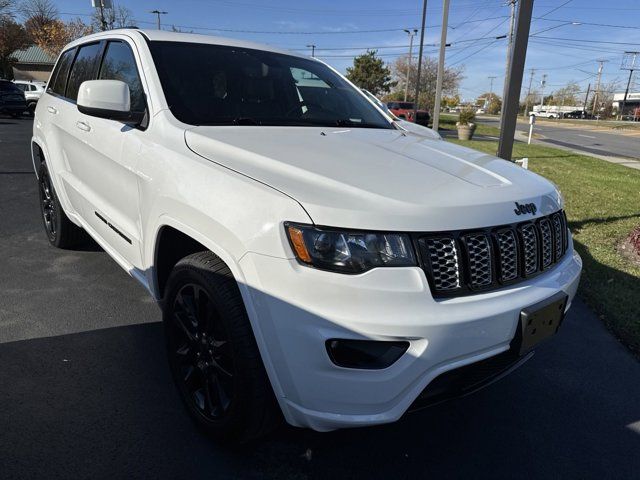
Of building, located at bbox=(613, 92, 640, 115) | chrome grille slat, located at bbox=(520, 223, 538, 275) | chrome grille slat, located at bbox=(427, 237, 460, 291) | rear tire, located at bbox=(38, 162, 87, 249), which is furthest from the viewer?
building, located at bbox=(613, 92, 640, 115)

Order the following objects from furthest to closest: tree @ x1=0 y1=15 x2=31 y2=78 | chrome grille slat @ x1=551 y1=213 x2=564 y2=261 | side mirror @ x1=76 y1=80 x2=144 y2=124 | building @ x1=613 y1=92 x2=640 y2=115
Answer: building @ x1=613 y1=92 x2=640 y2=115
tree @ x1=0 y1=15 x2=31 y2=78
side mirror @ x1=76 y1=80 x2=144 y2=124
chrome grille slat @ x1=551 y1=213 x2=564 y2=261

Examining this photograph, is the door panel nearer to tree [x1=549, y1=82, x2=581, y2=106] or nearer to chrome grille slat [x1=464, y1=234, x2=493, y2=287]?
chrome grille slat [x1=464, y1=234, x2=493, y2=287]

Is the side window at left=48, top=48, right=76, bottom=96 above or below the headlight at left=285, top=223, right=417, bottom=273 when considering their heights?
above

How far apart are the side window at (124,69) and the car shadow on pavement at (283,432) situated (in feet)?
5.03

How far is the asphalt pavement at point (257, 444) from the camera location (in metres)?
2.23

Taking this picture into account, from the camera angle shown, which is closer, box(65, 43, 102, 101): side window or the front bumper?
the front bumper

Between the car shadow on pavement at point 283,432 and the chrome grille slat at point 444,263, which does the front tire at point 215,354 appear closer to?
the car shadow on pavement at point 283,432

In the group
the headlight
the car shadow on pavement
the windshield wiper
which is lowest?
the car shadow on pavement

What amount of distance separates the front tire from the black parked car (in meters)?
26.5

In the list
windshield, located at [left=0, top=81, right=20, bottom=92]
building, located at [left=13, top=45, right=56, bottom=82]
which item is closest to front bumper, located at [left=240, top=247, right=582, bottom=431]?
windshield, located at [left=0, top=81, right=20, bottom=92]

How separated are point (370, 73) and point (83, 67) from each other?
190 feet

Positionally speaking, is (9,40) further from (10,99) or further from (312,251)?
(312,251)

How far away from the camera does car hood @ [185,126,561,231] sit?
5.90ft

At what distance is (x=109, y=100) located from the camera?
8.58 feet
